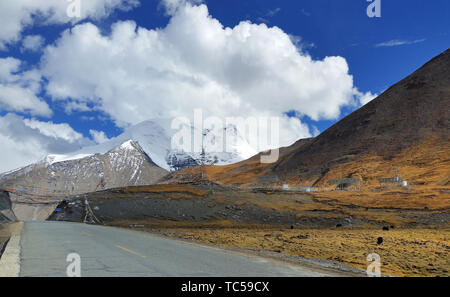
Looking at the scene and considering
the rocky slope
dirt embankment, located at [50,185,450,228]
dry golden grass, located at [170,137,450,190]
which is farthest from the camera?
the rocky slope

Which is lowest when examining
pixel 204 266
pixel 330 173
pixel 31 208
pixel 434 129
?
pixel 31 208

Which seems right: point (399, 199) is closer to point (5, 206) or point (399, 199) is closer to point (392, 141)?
point (392, 141)

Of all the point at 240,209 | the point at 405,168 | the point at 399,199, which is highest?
the point at 405,168

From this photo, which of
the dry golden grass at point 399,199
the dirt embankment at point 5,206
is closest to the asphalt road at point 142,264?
the dry golden grass at point 399,199

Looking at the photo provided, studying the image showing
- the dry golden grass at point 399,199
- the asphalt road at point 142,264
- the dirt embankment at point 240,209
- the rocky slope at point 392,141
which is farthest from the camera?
the rocky slope at point 392,141

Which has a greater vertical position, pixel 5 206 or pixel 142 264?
pixel 142 264

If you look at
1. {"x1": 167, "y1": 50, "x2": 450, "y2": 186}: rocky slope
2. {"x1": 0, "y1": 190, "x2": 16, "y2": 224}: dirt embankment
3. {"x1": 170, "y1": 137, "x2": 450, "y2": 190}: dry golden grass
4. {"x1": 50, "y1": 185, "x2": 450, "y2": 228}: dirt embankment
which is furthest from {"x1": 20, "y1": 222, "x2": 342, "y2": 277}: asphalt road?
{"x1": 167, "y1": 50, "x2": 450, "y2": 186}: rocky slope

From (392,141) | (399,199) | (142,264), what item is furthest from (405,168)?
(142,264)

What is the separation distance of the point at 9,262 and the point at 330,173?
263ft

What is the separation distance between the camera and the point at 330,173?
83062mm

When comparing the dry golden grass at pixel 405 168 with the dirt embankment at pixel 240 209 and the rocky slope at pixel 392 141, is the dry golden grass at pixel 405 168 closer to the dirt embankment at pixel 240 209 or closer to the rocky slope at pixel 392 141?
the rocky slope at pixel 392 141

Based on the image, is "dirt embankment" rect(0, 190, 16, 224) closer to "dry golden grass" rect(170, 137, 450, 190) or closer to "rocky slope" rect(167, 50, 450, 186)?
"dry golden grass" rect(170, 137, 450, 190)
